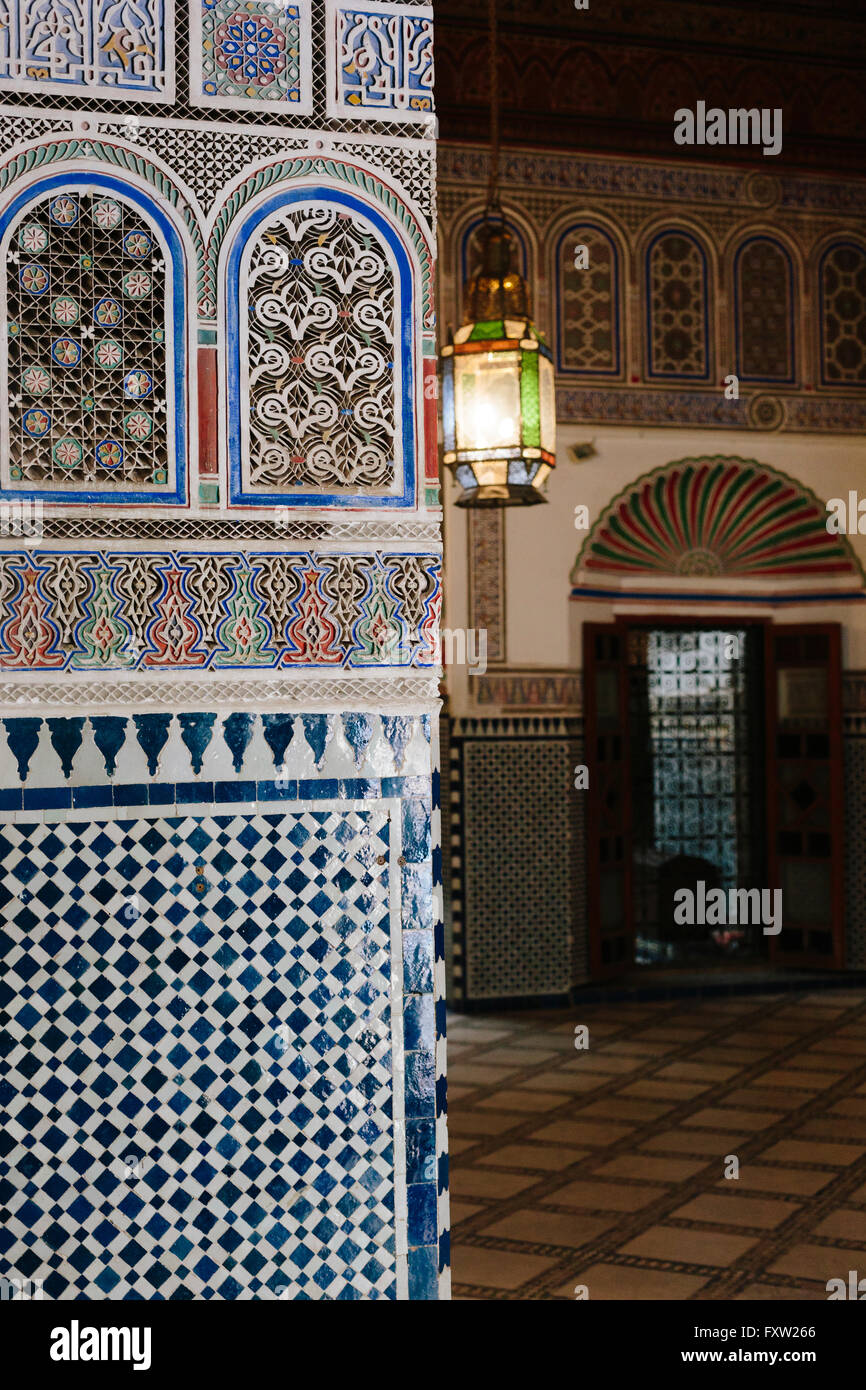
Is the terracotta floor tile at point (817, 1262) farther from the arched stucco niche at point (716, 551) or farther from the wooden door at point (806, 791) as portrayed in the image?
the wooden door at point (806, 791)

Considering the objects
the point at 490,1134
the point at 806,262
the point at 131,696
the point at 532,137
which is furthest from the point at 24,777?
the point at 806,262

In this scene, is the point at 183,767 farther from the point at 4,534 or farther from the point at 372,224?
the point at 372,224

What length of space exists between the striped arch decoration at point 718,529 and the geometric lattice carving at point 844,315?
583 millimetres

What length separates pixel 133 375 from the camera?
1616mm

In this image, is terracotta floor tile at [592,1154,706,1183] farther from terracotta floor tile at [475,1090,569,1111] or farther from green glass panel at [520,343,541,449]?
green glass panel at [520,343,541,449]

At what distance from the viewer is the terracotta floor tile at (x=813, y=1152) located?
3.70 meters

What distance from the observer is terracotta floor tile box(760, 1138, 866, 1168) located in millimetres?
3703

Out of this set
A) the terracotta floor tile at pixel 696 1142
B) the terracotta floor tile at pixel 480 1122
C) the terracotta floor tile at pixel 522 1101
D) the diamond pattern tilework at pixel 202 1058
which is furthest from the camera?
the terracotta floor tile at pixel 522 1101

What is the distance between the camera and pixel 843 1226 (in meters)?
3.18

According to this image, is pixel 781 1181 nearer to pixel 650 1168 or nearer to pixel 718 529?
pixel 650 1168

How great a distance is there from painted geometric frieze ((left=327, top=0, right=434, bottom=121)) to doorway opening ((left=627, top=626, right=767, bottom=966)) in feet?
15.8

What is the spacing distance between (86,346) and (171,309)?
106 mm

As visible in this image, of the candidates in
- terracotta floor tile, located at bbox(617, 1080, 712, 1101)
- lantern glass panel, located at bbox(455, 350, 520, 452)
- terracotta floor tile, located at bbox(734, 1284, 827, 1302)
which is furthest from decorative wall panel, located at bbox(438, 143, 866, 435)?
terracotta floor tile, located at bbox(734, 1284, 827, 1302)

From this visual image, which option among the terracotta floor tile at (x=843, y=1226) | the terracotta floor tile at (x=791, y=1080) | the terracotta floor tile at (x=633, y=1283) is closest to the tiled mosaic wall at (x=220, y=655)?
the terracotta floor tile at (x=633, y=1283)
